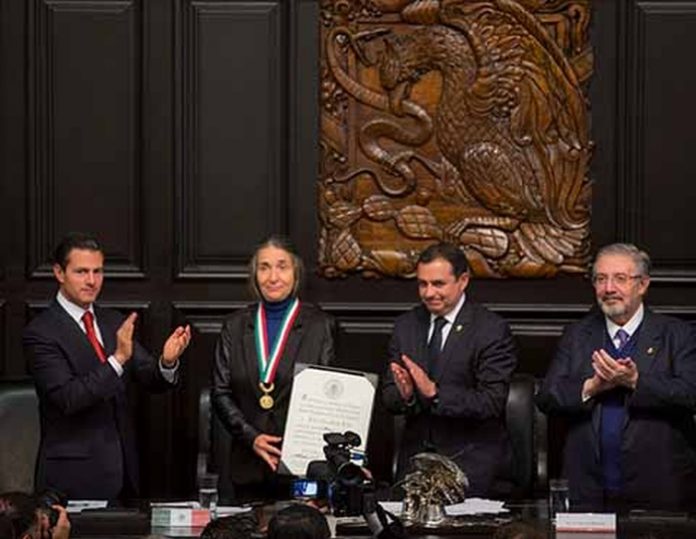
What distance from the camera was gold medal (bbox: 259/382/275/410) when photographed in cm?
775

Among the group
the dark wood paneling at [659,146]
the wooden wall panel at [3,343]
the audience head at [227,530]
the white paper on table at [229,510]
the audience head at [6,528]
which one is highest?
the dark wood paneling at [659,146]

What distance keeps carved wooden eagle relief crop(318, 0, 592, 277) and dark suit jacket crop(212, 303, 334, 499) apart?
3.59ft

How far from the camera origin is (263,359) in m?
7.82

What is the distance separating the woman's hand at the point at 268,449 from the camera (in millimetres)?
7508

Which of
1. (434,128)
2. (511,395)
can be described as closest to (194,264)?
(434,128)

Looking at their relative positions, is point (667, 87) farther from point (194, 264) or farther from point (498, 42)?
point (194, 264)

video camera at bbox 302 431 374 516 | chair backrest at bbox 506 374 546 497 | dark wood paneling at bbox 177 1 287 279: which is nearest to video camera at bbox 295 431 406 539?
video camera at bbox 302 431 374 516

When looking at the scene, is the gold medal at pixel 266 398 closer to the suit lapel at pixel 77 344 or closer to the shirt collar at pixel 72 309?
the suit lapel at pixel 77 344

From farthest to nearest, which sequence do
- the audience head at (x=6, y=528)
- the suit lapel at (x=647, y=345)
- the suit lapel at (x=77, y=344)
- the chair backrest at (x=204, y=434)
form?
1. the chair backrest at (x=204, y=434)
2. the suit lapel at (x=77, y=344)
3. the suit lapel at (x=647, y=345)
4. the audience head at (x=6, y=528)

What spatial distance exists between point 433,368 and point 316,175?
1.58m

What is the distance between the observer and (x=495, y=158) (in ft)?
29.3

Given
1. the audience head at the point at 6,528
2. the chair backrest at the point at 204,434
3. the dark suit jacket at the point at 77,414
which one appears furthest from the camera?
the chair backrest at the point at 204,434

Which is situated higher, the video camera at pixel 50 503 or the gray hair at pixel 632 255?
the gray hair at pixel 632 255

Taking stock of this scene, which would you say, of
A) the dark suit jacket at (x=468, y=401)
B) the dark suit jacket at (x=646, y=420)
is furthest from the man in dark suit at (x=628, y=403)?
the dark suit jacket at (x=468, y=401)
